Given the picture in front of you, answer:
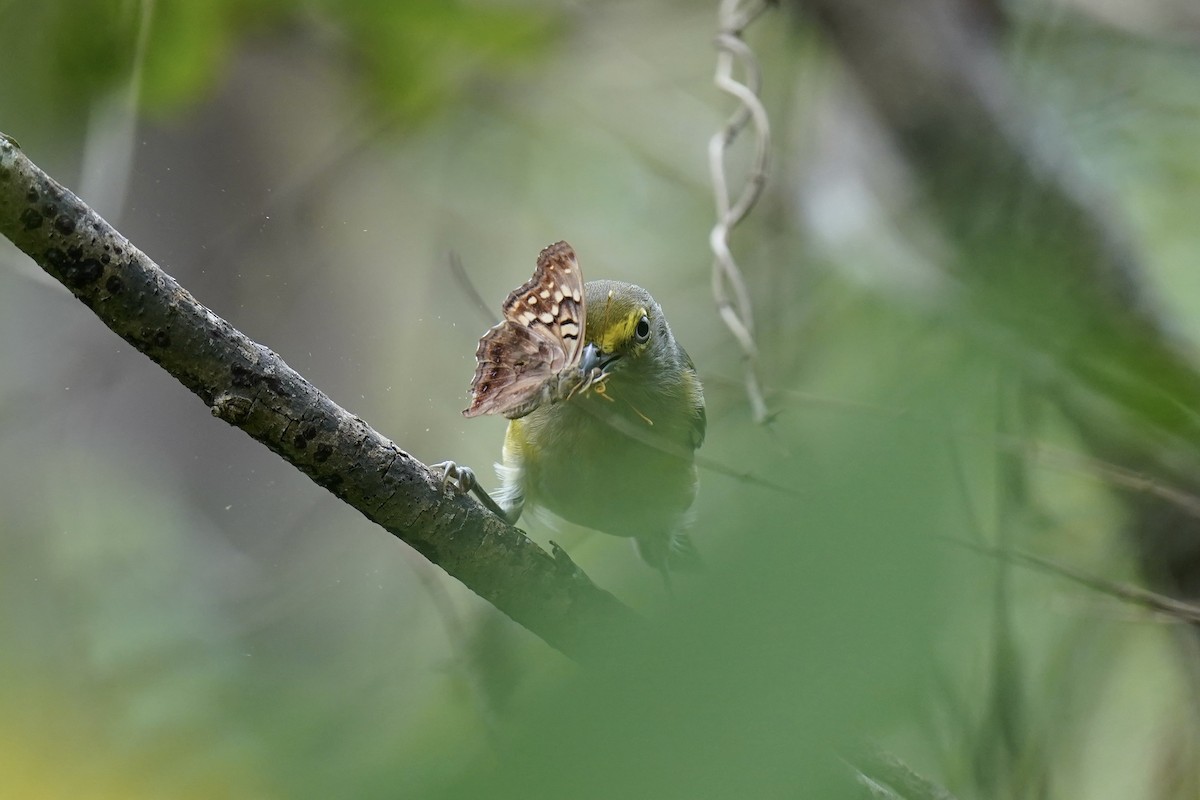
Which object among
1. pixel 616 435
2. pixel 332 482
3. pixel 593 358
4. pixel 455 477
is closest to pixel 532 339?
pixel 455 477

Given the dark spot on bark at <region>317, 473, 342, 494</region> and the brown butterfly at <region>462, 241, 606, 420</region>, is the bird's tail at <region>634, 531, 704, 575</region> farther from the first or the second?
the brown butterfly at <region>462, 241, 606, 420</region>

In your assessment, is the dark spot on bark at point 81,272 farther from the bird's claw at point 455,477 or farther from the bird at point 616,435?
the bird at point 616,435

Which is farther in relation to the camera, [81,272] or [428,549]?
[428,549]

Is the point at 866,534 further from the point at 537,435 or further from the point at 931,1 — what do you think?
the point at 931,1

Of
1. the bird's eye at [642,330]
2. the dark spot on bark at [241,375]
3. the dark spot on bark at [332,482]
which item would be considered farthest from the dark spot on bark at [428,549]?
the bird's eye at [642,330]

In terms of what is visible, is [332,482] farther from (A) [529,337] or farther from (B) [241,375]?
(A) [529,337]
